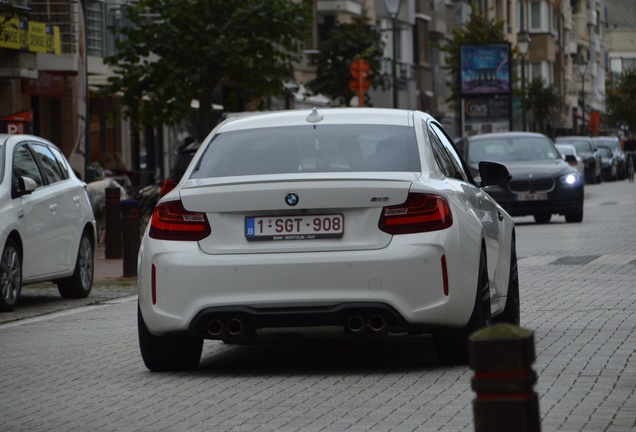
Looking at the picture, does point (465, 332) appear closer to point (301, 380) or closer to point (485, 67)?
point (301, 380)

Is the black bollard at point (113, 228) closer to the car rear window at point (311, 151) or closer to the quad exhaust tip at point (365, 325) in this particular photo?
the car rear window at point (311, 151)

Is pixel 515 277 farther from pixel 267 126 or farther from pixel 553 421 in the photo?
pixel 553 421

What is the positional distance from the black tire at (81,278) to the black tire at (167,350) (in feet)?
22.3

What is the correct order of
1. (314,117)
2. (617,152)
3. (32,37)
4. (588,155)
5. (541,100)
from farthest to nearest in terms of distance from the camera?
(541,100) < (617,152) < (588,155) < (32,37) < (314,117)

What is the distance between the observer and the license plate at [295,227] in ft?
30.8

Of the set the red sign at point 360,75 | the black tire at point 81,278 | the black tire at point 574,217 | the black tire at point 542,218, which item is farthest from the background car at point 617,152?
the black tire at point 81,278

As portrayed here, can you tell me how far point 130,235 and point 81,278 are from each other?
2.98m

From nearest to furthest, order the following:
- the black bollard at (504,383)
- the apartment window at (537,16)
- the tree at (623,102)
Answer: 1. the black bollard at (504,383)
2. the apartment window at (537,16)
3. the tree at (623,102)

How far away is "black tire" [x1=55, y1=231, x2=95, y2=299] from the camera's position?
1700 centimetres

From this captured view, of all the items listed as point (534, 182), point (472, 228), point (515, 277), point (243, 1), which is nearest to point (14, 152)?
point (515, 277)

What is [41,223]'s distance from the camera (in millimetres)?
16172

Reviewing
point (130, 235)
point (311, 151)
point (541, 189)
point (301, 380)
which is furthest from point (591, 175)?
point (301, 380)

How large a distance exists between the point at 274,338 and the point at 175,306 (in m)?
0.56

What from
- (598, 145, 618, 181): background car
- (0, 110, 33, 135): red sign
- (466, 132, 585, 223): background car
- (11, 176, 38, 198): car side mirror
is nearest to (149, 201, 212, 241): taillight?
(11, 176, 38, 198): car side mirror
